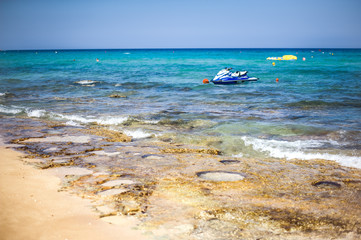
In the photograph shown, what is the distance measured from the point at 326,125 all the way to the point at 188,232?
840 centimetres

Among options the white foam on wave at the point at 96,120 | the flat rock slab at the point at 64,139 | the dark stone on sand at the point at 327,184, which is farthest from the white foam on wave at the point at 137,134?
the dark stone on sand at the point at 327,184

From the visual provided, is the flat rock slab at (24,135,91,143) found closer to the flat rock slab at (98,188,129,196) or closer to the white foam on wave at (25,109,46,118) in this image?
the flat rock slab at (98,188,129,196)

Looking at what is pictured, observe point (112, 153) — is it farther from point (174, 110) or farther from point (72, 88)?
point (72, 88)

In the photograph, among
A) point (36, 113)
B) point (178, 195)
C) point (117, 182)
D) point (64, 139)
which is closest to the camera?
point (178, 195)

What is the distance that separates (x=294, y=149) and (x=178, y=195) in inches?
169

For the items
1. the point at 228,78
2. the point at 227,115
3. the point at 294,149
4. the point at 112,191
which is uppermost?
the point at 228,78

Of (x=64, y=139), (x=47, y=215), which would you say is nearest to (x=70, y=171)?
(x=47, y=215)

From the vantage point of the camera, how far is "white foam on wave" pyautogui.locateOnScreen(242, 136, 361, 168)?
6.51 m

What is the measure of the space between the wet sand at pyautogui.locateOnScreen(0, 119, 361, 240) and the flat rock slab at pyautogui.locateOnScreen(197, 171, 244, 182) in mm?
18

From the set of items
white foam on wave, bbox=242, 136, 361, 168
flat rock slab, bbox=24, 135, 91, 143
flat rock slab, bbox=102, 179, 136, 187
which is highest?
flat rock slab, bbox=24, 135, 91, 143

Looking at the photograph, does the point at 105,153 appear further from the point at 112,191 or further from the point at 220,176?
the point at 220,176

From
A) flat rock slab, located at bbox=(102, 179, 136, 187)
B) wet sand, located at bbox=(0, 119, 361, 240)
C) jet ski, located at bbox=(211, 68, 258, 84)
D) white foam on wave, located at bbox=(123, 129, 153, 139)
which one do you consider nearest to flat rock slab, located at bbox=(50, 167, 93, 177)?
wet sand, located at bbox=(0, 119, 361, 240)

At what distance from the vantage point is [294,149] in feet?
24.2

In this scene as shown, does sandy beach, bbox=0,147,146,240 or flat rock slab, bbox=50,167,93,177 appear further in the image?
flat rock slab, bbox=50,167,93,177
